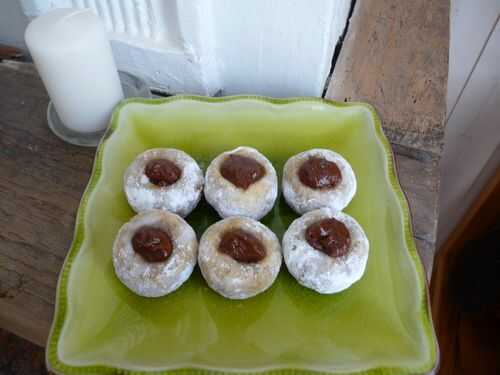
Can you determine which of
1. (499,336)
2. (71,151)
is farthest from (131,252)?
(499,336)

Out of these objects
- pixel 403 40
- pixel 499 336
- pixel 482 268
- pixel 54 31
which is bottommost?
pixel 499 336

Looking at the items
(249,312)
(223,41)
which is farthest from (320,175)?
(223,41)

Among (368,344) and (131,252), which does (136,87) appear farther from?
(368,344)

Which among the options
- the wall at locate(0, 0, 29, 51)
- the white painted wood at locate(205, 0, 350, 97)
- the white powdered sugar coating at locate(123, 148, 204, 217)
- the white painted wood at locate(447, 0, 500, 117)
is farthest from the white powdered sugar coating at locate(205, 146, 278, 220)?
the white painted wood at locate(447, 0, 500, 117)

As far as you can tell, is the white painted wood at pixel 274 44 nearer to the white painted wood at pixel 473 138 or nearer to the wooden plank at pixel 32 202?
the wooden plank at pixel 32 202

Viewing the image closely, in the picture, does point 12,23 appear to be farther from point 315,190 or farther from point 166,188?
point 315,190

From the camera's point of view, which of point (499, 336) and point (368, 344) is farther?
point (499, 336)
